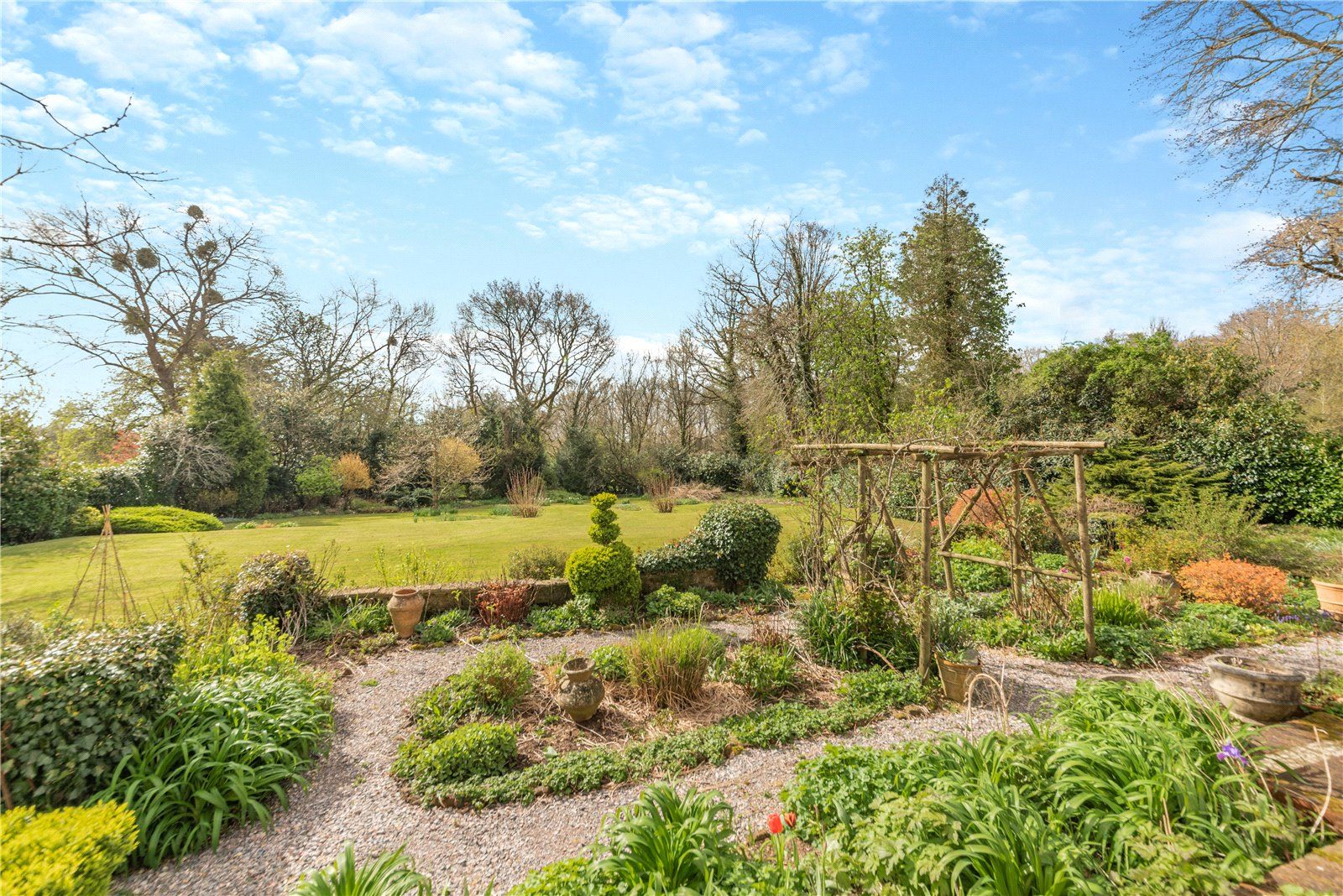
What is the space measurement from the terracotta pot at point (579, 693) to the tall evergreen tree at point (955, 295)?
14.3 metres

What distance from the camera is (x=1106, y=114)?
5727mm

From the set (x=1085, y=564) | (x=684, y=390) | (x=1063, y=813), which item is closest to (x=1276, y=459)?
(x=1085, y=564)

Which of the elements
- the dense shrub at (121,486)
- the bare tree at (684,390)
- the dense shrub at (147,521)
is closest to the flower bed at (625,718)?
the dense shrub at (147,521)

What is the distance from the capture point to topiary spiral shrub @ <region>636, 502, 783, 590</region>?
→ 845cm

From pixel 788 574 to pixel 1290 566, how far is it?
825cm

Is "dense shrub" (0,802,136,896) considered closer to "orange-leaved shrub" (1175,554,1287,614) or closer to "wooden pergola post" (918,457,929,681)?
"wooden pergola post" (918,457,929,681)

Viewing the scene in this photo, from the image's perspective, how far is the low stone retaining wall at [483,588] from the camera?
7094mm

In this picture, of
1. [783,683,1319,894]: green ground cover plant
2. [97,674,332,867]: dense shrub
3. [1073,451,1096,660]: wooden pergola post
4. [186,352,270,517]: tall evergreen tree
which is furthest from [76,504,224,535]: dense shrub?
[1073,451,1096,660]: wooden pergola post

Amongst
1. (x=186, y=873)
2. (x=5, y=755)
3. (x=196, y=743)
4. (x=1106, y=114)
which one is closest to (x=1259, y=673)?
(x=1106, y=114)

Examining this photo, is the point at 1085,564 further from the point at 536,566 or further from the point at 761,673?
the point at 536,566

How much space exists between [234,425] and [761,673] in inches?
684

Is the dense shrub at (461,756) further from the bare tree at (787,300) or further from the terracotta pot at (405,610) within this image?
the bare tree at (787,300)

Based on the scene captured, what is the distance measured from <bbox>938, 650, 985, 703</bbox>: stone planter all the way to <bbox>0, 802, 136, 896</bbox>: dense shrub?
5443 mm

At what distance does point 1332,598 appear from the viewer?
688 centimetres
